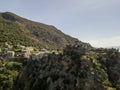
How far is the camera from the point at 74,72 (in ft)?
140

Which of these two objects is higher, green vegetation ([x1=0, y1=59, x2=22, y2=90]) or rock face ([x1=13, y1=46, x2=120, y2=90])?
rock face ([x1=13, y1=46, x2=120, y2=90])

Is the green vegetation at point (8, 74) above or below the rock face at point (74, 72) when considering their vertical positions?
below

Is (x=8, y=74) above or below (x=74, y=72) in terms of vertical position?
below

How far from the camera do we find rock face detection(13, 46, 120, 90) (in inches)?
1583

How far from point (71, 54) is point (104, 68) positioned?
7520 millimetres

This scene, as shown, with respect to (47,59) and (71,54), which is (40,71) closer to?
(47,59)

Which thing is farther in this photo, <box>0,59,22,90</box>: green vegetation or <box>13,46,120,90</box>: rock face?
<box>0,59,22,90</box>: green vegetation

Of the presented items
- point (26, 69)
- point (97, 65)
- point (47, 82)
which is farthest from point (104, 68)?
point (26, 69)

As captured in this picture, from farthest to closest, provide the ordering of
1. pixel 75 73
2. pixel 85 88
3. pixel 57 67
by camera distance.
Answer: pixel 57 67
pixel 75 73
pixel 85 88

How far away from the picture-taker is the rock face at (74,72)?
132ft

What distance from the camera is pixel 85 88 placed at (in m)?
39.0

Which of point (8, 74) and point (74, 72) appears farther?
point (8, 74)

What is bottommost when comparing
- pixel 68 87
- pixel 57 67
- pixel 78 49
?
pixel 68 87

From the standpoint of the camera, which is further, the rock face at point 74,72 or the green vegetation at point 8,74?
the green vegetation at point 8,74
